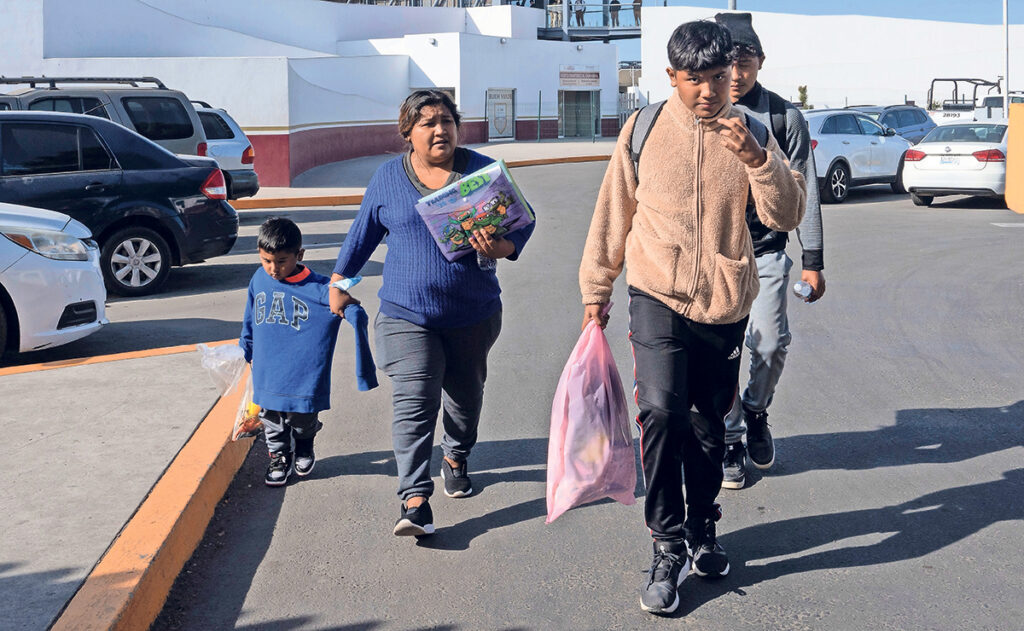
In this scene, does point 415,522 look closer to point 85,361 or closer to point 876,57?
point 85,361

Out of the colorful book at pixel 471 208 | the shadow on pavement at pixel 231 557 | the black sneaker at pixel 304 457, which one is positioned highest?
the colorful book at pixel 471 208

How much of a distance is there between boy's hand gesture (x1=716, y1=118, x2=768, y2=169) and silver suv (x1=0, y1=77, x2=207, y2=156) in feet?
42.9

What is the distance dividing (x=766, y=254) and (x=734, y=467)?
1.00 meters

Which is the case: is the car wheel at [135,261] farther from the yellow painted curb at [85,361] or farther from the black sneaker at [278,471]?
the black sneaker at [278,471]

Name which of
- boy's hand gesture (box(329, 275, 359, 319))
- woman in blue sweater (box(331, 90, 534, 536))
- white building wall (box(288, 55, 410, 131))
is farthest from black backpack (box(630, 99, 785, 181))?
white building wall (box(288, 55, 410, 131))

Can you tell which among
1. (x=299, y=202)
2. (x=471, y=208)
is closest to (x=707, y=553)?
(x=471, y=208)

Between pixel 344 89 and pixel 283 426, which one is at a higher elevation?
pixel 344 89

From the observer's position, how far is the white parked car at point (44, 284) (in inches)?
299

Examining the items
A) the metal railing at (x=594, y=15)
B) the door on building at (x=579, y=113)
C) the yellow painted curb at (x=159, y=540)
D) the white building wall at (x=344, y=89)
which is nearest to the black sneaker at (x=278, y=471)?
the yellow painted curb at (x=159, y=540)

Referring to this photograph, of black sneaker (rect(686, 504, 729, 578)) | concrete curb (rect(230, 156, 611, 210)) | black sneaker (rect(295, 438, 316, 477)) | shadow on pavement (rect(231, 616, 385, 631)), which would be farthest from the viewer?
concrete curb (rect(230, 156, 611, 210))

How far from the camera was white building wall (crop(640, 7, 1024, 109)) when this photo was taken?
193 ft

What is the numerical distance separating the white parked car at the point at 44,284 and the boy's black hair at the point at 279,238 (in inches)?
125

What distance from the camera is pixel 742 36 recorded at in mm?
5016

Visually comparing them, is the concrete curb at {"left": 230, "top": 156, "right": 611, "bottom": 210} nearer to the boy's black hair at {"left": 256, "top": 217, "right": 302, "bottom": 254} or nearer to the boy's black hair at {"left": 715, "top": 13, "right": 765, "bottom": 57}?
the boy's black hair at {"left": 256, "top": 217, "right": 302, "bottom": 254}
